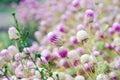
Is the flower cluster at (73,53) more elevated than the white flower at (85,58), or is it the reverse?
the flower cluster at (73,53)

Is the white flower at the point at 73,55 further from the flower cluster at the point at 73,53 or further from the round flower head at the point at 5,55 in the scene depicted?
the round flower head at the point at 5,55

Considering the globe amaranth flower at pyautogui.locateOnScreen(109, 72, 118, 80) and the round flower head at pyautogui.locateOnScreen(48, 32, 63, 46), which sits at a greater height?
the round flower head at pyautogui.locateOnScreen(48, 32, 63, 46)

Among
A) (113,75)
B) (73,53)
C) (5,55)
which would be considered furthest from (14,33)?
(113,75)

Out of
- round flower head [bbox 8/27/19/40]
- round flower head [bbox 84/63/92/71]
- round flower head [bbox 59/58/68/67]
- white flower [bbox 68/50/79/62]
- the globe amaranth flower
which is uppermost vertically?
round flower head [bbox 59/58/68/67]

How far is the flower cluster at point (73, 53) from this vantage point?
4.36ft

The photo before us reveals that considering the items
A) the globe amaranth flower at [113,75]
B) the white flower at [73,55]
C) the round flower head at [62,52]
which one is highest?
the round flower head at [62,52]

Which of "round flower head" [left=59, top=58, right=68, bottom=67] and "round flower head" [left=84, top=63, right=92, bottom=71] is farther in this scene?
"round flower head" [left=59, top=58, right=68, bottom=67]

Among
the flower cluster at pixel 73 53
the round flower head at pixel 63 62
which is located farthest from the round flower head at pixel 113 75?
the round flower head at pixel 63 62

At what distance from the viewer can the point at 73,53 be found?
1366 mm

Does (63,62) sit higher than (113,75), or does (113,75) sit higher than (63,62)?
(63,62)

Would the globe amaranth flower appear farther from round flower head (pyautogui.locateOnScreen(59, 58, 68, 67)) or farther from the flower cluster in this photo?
round flower head (pyautogui.locateOnScreen(59, 58, 68, 67))

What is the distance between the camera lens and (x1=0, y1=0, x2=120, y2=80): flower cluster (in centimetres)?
133

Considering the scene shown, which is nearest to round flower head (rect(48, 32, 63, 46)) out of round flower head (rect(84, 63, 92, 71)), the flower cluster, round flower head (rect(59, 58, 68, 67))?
the flower cluster

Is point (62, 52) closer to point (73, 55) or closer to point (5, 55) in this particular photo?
point (73, 55)
